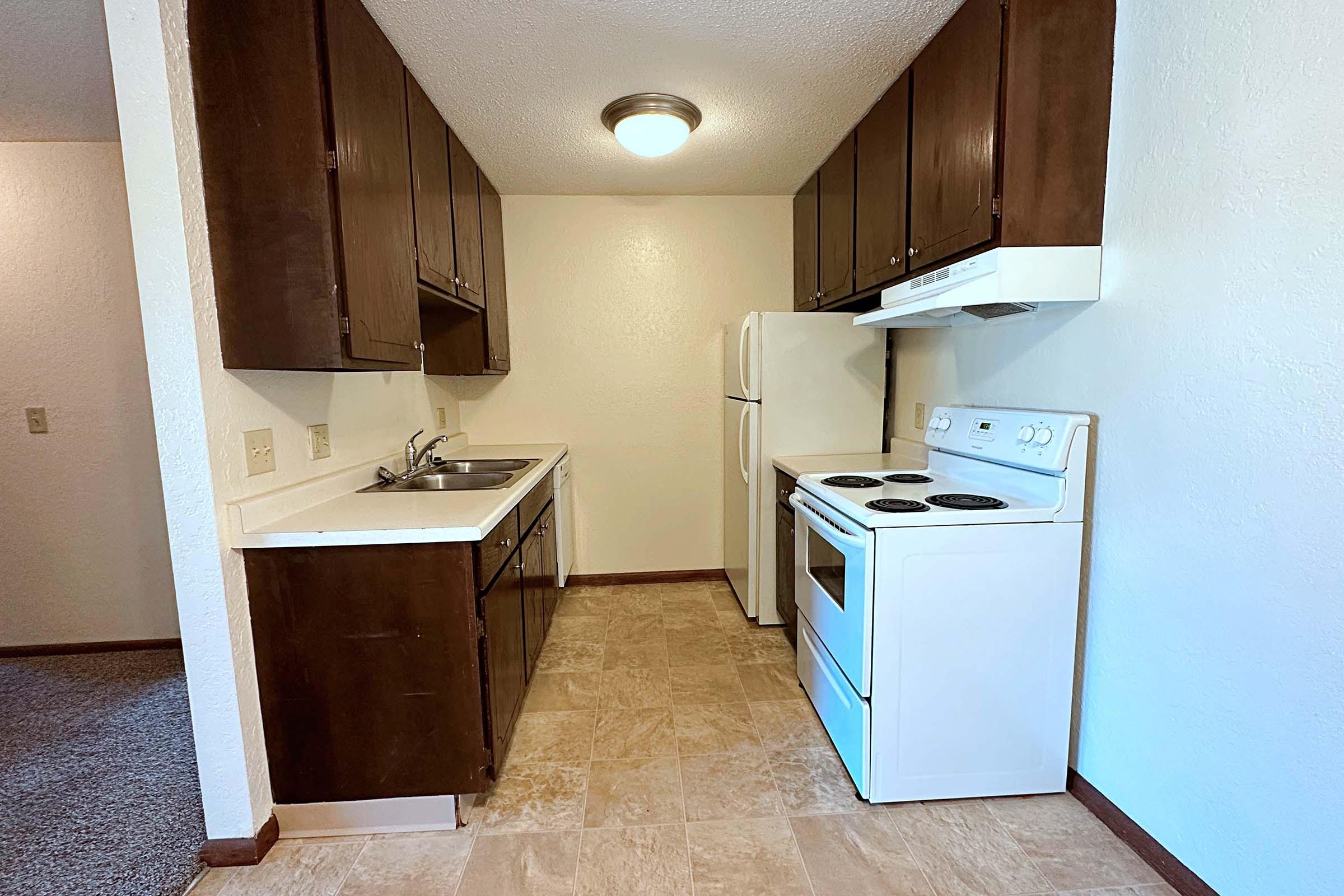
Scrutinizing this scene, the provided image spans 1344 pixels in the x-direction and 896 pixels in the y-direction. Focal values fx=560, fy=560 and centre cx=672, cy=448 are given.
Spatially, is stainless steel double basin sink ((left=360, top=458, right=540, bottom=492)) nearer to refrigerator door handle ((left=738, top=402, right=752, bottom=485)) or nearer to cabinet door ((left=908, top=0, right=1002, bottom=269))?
refrigerator door handle ((left=738, top=402, right=752, bottom=485))

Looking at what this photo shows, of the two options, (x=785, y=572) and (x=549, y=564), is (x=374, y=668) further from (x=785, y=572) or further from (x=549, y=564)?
(x=785, y=572)

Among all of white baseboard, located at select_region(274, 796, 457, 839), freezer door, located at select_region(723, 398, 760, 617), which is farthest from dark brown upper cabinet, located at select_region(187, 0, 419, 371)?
freezer door, located at select_region(723, 398, 760, 617)

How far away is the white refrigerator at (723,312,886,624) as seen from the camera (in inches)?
108

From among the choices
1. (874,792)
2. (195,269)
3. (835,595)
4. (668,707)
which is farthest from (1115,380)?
(195,269)

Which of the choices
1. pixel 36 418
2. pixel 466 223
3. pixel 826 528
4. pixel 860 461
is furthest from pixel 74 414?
pixel 860 461

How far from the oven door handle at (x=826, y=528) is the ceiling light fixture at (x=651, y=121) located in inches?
60.4

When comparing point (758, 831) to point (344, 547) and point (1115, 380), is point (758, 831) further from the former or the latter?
point (1115, 380)

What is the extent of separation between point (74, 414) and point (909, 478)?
11.8 ft

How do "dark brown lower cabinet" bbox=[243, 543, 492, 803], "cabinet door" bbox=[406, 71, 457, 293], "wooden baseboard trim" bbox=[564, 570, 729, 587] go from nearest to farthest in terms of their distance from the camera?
"dark brown lower cabinet" bbox=[243, 543, 492, 803]
"cabinet door" bbox=[406, 71, 457, 293]
"wooden baseboard trim" bbox=[564, 570, 729, 587]

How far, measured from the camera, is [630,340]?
342 centimetres

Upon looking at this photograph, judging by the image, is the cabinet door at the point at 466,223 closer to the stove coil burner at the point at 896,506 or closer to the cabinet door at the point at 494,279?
the cabinet door at the point at 494,279

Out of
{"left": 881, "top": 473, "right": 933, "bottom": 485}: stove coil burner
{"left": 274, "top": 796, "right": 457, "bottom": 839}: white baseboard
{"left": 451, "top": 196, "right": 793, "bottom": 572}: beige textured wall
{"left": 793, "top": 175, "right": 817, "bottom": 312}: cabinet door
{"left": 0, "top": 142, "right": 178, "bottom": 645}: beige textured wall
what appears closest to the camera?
{"left": 274, "top": 796, "right": 457, "bottom": 839}: white baseboard

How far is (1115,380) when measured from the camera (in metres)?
1.54

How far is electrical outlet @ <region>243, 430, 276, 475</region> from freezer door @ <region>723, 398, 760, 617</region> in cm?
197
